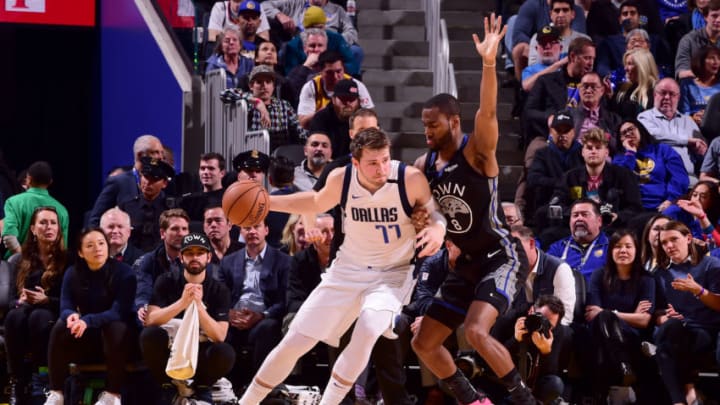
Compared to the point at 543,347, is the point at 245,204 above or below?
above

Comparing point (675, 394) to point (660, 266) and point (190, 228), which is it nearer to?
point (660, 266)

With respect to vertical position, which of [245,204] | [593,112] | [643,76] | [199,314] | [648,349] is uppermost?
[643,76]

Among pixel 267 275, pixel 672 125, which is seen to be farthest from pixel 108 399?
pixel 672 125

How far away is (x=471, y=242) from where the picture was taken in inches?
309

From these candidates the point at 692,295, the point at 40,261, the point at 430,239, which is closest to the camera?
the point at 430,239

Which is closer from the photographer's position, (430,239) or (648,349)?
(430,239)

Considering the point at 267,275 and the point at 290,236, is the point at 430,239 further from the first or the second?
the point at 290,236

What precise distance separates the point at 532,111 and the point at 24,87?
6.11 metres

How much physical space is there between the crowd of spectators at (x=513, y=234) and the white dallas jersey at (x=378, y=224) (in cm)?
43

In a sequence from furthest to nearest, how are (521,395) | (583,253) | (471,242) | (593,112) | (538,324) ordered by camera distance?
1. (593,112)
2. (583,253)
3. (538,324)
4. (471,242)
5. (521,395)

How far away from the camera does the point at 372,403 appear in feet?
31.4

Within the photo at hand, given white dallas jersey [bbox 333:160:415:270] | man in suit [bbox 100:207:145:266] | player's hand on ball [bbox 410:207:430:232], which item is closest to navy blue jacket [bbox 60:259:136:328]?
man in suit [bbox 100:207:145:266]

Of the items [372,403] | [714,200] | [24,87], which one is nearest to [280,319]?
[372,403]

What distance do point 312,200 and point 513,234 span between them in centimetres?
238
